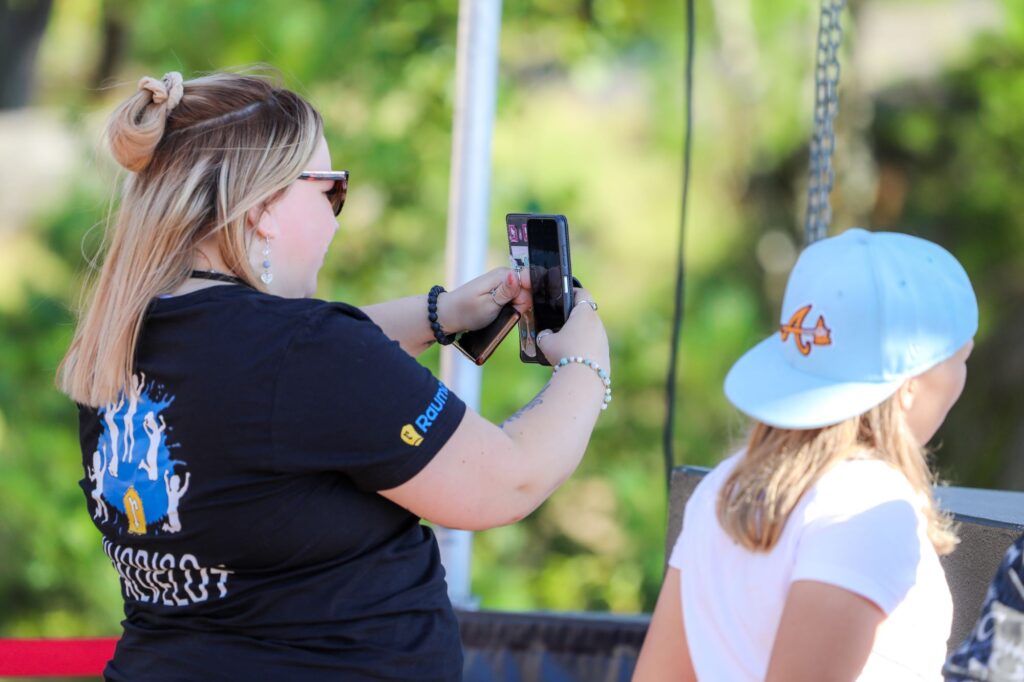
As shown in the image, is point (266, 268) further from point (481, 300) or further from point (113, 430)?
point (481, 300)

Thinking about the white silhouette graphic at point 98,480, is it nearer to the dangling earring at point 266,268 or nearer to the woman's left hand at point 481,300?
the dangling earring at point 266,268

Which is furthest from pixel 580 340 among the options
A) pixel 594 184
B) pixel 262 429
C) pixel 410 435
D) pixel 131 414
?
pixel 594 184

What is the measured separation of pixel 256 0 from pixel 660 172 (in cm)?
214

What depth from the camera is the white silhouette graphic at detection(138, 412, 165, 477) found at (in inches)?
49.8

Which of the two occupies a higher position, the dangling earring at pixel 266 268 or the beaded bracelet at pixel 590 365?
the dangling earring at pixel 266 268

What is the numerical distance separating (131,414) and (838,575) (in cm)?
77

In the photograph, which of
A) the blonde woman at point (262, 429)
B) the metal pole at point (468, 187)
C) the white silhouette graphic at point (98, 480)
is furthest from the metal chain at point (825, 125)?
the white silhouette graphic at point (98, 480)

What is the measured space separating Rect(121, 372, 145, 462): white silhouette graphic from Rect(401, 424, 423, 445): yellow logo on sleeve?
309mm

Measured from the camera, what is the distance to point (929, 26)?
6.08 meters

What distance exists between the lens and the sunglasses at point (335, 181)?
1376 mm

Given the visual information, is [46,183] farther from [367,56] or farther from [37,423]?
[367,56]

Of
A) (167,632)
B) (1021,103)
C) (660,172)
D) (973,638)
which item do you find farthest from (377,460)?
(1021,103)

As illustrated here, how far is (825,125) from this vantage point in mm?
2373

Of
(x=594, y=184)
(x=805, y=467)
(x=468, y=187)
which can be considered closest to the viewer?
(x=805, y=467)
